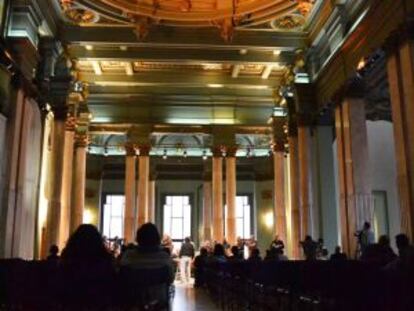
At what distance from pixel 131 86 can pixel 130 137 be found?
6.93ft

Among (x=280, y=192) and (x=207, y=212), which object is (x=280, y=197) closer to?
(x=280, y=192)

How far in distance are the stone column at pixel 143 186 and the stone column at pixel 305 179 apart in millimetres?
6855

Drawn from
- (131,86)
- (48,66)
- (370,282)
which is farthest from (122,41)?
(370,282)

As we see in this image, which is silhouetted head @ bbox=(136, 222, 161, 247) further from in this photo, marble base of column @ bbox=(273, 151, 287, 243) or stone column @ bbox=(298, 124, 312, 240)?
marble base of column @ bbox=(273, 151, 287, 243)

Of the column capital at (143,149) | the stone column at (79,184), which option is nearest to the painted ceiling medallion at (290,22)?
the column capital at (143,149)

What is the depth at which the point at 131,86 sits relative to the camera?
2088 cm

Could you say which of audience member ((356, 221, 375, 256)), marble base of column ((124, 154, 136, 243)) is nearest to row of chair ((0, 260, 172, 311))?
audience member ((356, 221, 375, 256))

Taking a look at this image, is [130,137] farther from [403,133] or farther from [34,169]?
[403,133]

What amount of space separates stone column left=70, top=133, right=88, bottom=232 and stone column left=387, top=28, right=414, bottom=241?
40.6 feet

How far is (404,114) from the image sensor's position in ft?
34.6

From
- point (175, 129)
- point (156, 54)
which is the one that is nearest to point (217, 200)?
point (175, 129)

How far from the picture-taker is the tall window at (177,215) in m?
29.2

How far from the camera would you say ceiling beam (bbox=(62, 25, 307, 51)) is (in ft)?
53.6

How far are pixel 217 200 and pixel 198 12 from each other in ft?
27.8
